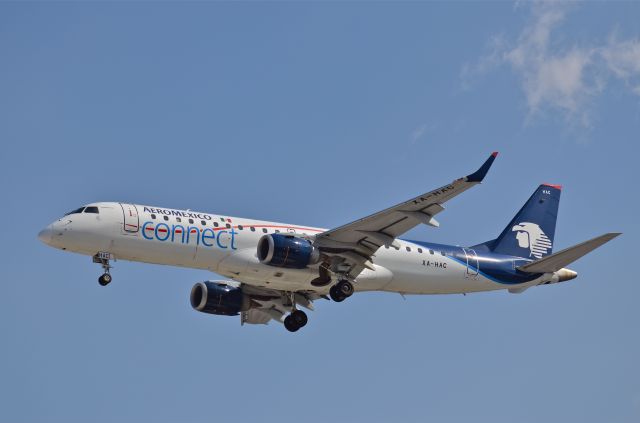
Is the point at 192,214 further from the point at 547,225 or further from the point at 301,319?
the point at 547,225

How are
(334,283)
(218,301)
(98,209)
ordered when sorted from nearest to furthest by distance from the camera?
(98,209), (334,283), (218,301)

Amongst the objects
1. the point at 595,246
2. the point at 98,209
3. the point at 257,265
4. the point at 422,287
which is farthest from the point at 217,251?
the point at 595,246

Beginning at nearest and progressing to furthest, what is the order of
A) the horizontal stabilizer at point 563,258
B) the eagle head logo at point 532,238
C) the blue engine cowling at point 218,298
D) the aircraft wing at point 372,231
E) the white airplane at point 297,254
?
the aircraft wing at point 372,231 → the white airplane at point 297,254 → the horizontal stabilizer at point 563,258 → the blue engine cowling at point 218,298 → the eagle head logo at point 532,238

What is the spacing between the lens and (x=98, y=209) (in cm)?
4178

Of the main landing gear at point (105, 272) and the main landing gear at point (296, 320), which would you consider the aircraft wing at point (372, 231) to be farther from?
the main landing gear at point (105, 272)

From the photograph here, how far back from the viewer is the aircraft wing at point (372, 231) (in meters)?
40.2

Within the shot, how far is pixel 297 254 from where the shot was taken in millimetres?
42000

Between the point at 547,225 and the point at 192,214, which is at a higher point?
the point at 547,225

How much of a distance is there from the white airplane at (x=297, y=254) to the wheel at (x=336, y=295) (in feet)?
0.34

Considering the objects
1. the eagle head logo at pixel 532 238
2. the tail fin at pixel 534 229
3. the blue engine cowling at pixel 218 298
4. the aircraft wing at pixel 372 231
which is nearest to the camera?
the aircraft wing at pixel 372 231

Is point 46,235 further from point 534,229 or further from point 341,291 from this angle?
point 534,229

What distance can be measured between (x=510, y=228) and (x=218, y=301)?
14208 mm

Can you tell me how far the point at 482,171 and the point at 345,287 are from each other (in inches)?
377

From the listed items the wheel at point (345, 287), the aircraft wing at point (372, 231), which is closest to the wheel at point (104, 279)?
the aircraft wing at point (372, 231)
